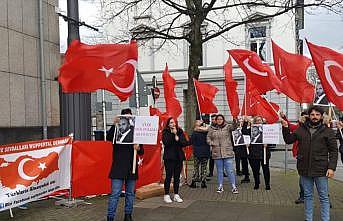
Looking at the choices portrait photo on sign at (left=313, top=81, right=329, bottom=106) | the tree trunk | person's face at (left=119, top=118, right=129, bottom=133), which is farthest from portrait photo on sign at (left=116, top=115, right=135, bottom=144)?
the tree trunk

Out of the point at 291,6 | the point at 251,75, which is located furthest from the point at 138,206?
the point at 291,6

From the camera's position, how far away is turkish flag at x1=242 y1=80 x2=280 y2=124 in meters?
12.0

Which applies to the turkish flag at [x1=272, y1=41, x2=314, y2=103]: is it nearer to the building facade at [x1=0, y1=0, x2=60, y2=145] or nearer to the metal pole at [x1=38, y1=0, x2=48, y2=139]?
the metal pole at [x1=38, y1=0, x2=48, y2=139]

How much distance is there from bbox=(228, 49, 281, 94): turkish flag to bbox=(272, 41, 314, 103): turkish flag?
3.99 feet

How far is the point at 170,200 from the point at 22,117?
4433 millimetres

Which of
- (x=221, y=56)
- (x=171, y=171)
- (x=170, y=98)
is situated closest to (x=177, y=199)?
(x=171, y=171)

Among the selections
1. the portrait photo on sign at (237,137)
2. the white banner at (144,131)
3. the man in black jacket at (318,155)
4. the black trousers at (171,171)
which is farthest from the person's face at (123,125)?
the portrait photo on sign at (237,137)

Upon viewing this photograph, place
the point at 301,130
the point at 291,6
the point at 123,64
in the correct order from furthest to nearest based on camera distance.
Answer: the point at 291,6 < the point at 123,64 < the point at 301,130

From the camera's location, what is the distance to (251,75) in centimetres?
1127

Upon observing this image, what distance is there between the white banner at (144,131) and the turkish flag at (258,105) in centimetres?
501

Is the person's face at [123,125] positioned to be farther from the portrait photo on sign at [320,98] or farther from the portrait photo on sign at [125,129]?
the portrait photo on sign at [320,98]

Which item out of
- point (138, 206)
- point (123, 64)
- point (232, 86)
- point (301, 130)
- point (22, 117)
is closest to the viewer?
point (301, 130)

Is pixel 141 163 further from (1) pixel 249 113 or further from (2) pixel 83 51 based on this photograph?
(1) pixel 249 113

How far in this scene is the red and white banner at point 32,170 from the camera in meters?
7.36
